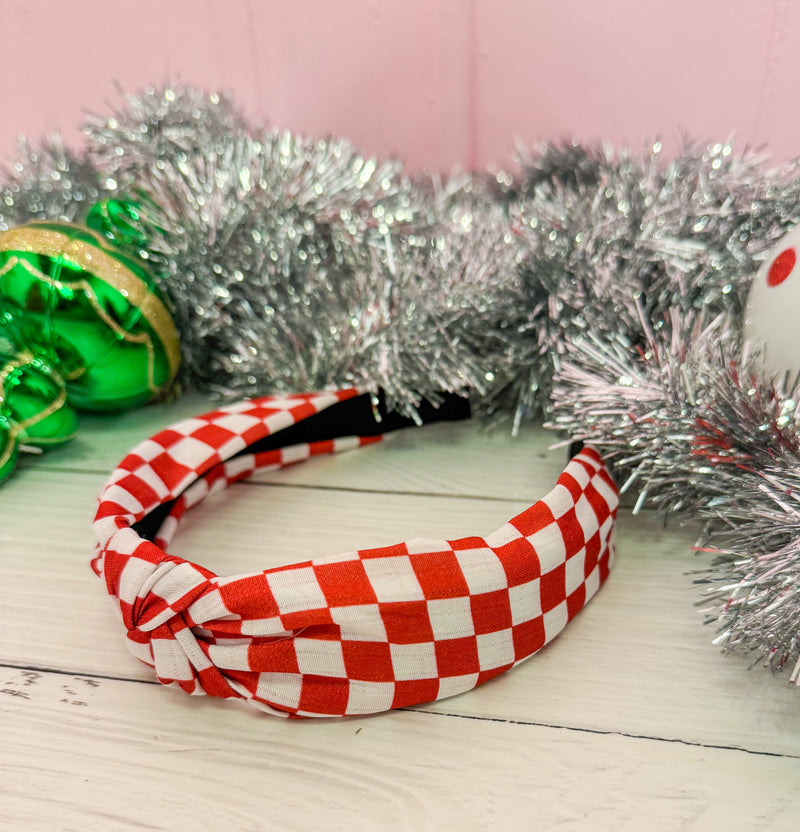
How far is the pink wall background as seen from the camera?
0.62 metres

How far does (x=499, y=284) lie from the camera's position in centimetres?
49

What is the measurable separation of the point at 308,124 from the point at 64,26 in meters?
0.26

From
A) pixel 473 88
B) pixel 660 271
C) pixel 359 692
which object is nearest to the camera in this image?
pixel 359 692

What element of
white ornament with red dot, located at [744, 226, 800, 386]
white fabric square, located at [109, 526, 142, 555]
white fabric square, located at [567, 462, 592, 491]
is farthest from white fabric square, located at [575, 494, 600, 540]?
white fabric square, located at [109, 526, 142, 555]

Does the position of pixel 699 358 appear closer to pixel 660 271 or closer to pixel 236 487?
pixel 660 271

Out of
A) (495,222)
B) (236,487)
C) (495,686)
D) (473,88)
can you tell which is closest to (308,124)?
(473,88)

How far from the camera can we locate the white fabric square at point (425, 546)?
0.34 m

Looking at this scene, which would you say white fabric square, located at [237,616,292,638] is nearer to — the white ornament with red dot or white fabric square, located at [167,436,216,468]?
white fabric square, located at [167,436,216,468]

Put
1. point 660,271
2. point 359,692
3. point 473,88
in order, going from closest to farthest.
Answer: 1. point 359,692
2. point 660,271
3. point 473,88

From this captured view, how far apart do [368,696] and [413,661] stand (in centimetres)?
2

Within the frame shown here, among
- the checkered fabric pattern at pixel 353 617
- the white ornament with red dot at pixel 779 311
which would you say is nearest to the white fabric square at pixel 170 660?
the checkered fabric pattern at pixel 353 617

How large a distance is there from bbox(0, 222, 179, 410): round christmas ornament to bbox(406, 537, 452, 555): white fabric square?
275 mm

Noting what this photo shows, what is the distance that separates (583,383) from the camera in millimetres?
411

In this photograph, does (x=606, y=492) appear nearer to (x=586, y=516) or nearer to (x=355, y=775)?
(x=586, y=516)
